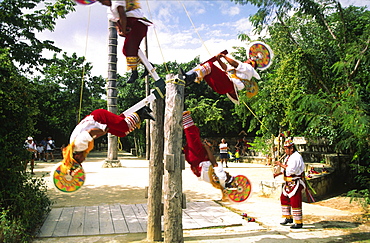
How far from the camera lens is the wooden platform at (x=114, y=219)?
18.2 feet

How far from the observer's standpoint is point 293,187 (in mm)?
6051

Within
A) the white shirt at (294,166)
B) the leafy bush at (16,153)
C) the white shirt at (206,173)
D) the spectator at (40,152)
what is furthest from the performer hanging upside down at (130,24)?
the spectator at (40,152)

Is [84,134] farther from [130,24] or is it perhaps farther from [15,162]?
[15,162]

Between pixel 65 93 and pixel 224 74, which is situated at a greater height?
pixel 65 93

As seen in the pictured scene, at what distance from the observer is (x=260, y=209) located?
7367mm

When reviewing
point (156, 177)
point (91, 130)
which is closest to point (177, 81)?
point (91, 130)

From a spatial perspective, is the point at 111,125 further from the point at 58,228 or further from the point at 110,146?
the point at 110,146

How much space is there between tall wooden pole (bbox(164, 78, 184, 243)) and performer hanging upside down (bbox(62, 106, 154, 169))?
0.50 m

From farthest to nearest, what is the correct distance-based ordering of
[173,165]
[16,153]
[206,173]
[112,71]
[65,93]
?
[65,93] < [112,71] < [16,153] < [206,173] < [173,165]

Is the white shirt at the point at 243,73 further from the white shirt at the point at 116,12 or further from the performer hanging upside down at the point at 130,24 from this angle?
the white shirt at the point at 116,12

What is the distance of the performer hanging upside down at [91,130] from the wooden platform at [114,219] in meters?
2.53

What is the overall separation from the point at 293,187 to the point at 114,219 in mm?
3542

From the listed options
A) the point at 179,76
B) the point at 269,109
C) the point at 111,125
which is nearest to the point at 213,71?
the point at 179,76

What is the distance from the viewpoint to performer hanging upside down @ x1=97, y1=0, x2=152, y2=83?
Result: 11.8 ft
